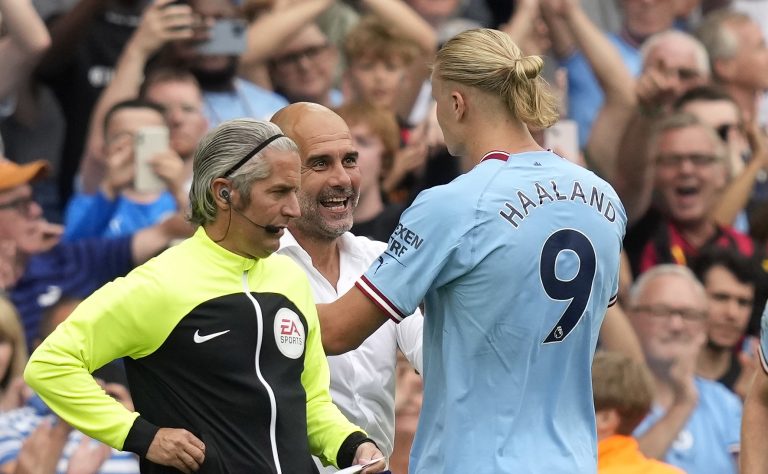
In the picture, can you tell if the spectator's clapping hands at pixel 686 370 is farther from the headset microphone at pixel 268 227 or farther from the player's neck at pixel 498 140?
the headset microphone at pixel 268 227

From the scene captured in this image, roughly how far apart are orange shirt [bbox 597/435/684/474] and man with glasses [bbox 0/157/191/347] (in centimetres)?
205

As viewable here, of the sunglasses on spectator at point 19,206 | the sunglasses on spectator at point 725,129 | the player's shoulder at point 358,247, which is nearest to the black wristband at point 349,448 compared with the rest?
the player's shoulder at point 358,247

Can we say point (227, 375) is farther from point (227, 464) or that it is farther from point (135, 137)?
point (135, 137)

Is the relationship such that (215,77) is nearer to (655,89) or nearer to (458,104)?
(655,89)

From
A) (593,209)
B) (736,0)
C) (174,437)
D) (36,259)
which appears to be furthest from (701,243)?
(174,437)

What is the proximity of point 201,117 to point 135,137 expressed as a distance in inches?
19.1

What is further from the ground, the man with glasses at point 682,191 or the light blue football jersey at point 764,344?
the light blue football jersey at point 764,344

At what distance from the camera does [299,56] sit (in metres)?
7.74

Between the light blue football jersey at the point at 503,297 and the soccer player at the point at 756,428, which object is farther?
the soccer player at the point at 756,428

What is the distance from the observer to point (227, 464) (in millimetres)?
3477

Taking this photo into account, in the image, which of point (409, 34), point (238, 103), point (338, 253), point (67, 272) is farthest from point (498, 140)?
point (409, 34)

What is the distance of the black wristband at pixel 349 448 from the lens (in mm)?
3639

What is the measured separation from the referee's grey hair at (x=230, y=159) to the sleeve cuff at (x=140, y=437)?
0.51 meters

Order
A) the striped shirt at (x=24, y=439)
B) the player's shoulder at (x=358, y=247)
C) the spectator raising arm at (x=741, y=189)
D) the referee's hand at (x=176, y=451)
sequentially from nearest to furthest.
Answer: the referee's hand at (x=176, y=451)
the player's shoulder at (x=358, y=247)
the striped shirt at (x=24, y=439)
the spectator raising arm at (x=741, y=189)
